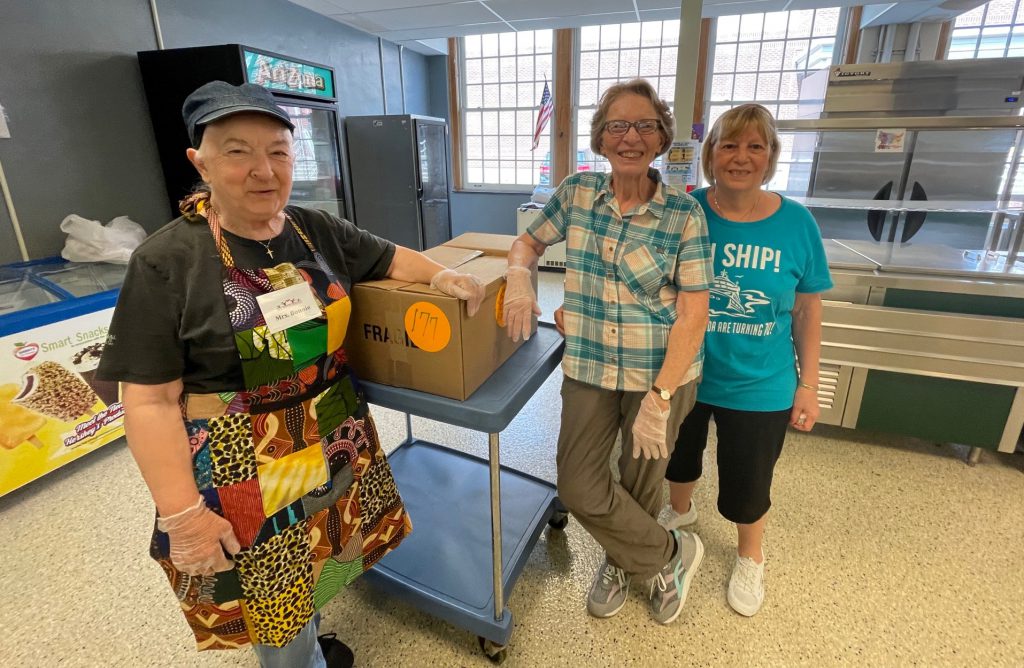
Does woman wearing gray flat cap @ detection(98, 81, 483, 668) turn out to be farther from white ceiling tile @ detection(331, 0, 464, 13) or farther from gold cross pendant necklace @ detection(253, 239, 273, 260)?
white ceiling tile @ detection(331, 0, 464, 13)

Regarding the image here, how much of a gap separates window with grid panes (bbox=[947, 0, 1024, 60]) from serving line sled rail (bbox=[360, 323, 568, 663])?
5.71 meters

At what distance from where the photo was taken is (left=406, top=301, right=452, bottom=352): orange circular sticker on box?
1.24 metres

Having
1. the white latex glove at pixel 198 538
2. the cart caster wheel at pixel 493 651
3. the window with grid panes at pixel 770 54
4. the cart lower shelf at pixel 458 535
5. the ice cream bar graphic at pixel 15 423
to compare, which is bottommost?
the cart caster wheel at pixel 493 651

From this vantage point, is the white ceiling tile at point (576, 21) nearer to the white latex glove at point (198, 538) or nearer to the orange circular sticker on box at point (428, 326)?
the orange circular sticker on box at point (428, 326)

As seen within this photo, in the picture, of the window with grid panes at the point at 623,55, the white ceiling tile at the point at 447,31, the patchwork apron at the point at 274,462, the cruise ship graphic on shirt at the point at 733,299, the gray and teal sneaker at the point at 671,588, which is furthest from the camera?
the window with grid panes at the point at 623,55

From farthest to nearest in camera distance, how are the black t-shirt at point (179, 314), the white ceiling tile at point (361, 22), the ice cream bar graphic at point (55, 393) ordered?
the white ceiling tile at point (361, 22) < the ice cream bar graphic at point (55, 393) < the black t-shirt at point (179, 314)

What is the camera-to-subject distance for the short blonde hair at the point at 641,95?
1274 mm

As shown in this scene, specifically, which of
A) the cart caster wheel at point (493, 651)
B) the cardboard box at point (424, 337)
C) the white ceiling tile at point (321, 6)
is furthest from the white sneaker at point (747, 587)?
the white ceiling tile at point (321, 6)

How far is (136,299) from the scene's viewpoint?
0.95 metres

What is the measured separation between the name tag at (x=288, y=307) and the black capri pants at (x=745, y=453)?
120 cm

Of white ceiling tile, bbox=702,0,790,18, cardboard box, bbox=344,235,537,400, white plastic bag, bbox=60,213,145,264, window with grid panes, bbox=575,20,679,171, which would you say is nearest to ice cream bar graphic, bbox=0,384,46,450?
white plastic bag, bbox=60,213,145,264

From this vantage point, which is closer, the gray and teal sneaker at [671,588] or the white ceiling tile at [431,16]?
the gray and teal sneaker at [671,588]

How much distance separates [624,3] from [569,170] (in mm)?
2355

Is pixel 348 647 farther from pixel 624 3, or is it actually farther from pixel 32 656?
pixel 624 3
